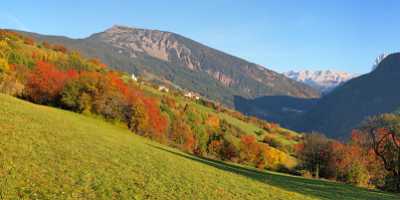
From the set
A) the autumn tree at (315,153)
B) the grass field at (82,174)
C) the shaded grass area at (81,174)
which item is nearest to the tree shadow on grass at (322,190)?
the grass field at (82,174)

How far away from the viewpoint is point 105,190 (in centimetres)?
2364

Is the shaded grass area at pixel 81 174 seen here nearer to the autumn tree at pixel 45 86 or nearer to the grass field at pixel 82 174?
the grass field at pixel 82 174

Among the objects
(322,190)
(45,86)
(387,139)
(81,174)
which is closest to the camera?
(81,174)

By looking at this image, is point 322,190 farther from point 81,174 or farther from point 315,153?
point 315,153

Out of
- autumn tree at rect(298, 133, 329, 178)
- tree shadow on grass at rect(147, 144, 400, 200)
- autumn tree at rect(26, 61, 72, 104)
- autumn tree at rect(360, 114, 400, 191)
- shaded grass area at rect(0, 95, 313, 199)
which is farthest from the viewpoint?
autumn tree at rect(298, 133, 329, 178)

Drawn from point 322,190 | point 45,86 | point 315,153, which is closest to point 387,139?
point 322,190

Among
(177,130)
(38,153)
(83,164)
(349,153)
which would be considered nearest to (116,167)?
(83,164)

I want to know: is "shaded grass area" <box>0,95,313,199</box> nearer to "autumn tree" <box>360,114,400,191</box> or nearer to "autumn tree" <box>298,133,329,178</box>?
"autumn tree" <box>360,114,400,191</box>

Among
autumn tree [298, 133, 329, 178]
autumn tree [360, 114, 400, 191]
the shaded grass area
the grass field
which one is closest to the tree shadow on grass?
the grass field

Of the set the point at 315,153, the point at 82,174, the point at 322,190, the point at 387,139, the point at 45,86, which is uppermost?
the point at 45,86

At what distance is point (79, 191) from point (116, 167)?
10132 millimetres

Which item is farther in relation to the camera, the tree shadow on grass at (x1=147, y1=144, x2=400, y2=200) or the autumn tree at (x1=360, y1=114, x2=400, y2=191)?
the autumn tree at (x1=360, y1=114, x2=400, y2=191)

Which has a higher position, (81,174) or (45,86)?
(45,86)

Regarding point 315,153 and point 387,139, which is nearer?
point 387,139
